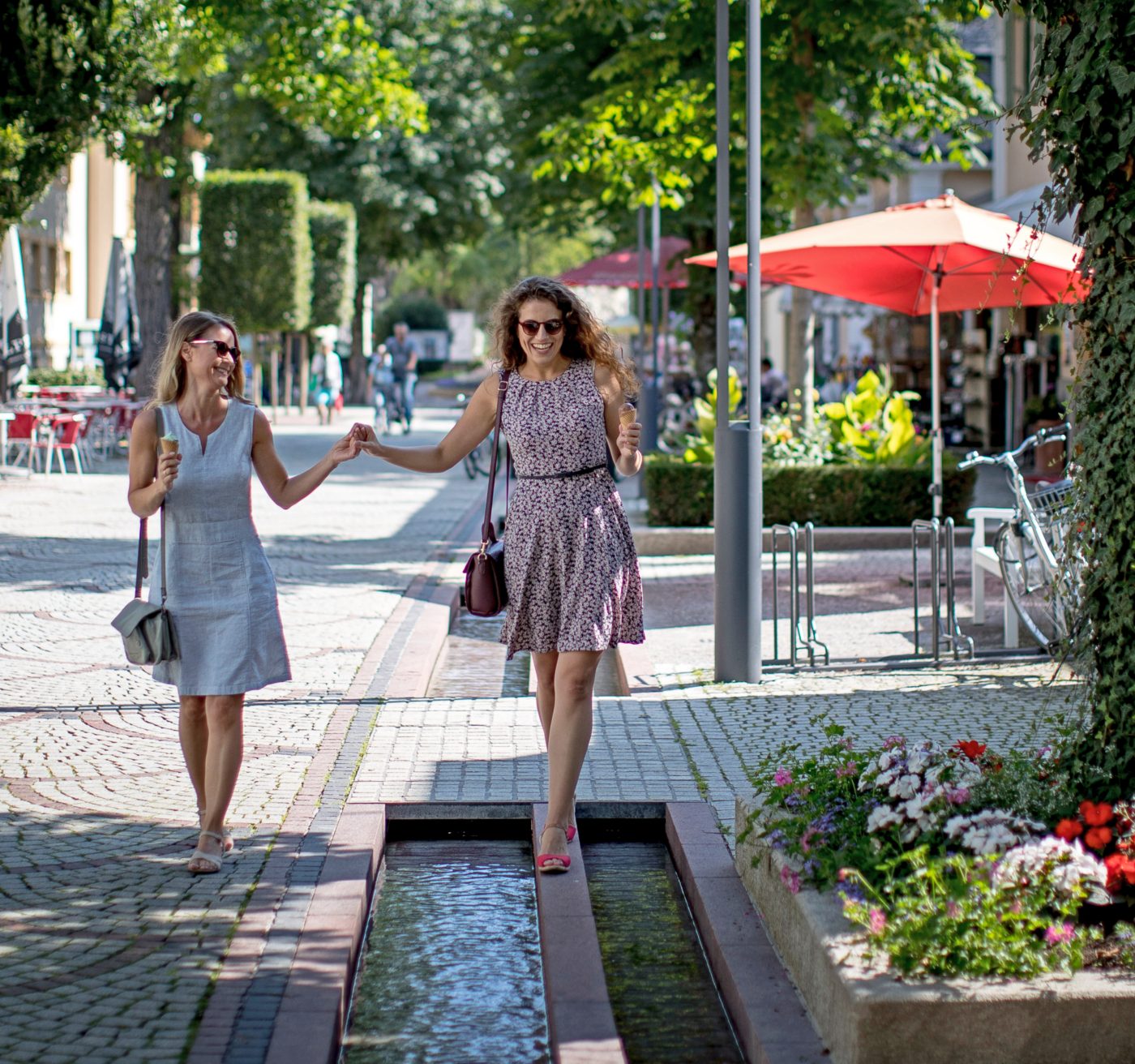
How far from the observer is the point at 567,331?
546 cm

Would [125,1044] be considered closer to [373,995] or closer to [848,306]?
[373,995]

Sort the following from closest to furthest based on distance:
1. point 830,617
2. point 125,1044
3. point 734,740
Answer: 1. point 125,1044
2. point 734,740
3. point 830,617

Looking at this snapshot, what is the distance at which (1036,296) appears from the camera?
12.2 meters

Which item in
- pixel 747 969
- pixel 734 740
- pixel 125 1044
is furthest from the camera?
pixel 734 740

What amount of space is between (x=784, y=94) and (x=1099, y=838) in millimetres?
13724

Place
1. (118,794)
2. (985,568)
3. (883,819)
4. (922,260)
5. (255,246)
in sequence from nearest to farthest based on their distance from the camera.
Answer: (883,819) → (118,794) → (985,568) → (922,260) → (255,246)

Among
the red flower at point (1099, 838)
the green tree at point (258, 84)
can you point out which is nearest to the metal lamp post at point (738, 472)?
the red flower at point (1099, 838)

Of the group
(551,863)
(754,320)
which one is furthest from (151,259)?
(551,863)

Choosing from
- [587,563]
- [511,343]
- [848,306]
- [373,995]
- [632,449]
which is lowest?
[373,995]

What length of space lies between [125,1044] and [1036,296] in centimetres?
982

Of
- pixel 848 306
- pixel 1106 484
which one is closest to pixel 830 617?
pixel 1106 484

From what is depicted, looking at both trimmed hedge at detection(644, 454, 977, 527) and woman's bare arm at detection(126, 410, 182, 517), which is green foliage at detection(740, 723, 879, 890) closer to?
woman's bare arm at detection(126, 410, 182, 517)

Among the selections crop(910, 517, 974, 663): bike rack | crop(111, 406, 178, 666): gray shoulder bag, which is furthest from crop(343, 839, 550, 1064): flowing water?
crop(910, 517, 974, 663): bike rack

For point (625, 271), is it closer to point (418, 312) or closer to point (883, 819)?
point (883, 819)
